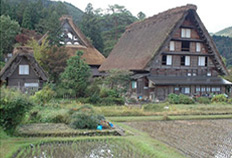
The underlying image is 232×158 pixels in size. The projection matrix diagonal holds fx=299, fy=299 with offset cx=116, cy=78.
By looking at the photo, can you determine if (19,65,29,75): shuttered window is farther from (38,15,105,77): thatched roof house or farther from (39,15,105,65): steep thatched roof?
(38,15,105,77): thatched roof house

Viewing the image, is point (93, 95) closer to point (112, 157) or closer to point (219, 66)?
point (112, 157)

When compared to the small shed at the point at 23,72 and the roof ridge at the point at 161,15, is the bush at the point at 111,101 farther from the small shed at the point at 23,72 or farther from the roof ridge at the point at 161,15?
the roof ridge at the point at 161,15

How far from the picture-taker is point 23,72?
24484 millimetres

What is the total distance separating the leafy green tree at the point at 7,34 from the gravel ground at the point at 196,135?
1176 inches

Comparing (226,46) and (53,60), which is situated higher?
(226,46)

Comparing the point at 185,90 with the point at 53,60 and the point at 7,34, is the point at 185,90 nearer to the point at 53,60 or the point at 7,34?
the point at 53,60

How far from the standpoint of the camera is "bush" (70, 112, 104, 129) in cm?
1291

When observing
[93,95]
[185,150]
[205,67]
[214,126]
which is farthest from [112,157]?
[205,67]

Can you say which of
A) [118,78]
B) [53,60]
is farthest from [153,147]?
[53,60]

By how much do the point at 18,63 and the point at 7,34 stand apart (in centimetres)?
1781

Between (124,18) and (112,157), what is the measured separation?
147ft

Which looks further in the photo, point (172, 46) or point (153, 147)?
point (172, 46)

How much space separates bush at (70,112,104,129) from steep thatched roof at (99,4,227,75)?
1478 centimetres

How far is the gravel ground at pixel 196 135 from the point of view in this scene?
32.6 ft
